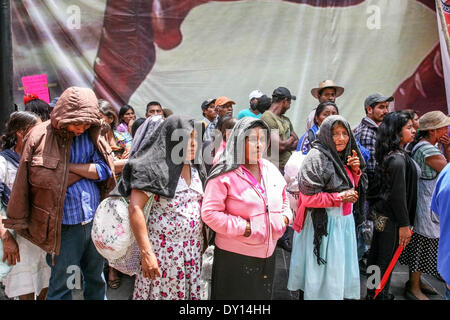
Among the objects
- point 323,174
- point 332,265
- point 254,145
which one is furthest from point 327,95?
point 254,145

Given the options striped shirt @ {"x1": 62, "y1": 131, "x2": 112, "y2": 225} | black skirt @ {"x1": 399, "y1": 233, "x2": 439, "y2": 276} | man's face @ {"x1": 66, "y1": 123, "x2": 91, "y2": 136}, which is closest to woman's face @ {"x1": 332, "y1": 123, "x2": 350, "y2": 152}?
black skirt @ {"x1": 399, "y1": 233, "x2": 439, "y2": 276}

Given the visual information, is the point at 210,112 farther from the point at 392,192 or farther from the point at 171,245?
the point at 171,245

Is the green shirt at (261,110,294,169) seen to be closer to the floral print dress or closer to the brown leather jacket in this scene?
the floral print dress

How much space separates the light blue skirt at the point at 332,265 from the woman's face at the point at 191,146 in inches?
48.7

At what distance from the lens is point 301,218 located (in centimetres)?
295

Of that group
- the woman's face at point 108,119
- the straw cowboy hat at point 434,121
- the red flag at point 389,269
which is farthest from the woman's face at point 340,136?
the woman's face at point 108,119

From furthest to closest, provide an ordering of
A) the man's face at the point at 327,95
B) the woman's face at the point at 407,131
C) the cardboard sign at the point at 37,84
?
the cardboard sign at the point at 37,84 → the man's face at the point at 327,95 → the woman's face at the point at 407,131

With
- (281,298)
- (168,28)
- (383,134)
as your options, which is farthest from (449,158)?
(168,28)

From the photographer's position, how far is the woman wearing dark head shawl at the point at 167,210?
2.12 metres

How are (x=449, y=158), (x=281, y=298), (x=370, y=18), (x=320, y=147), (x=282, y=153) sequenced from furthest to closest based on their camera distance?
(x=370, y=18) → (x=282, y=153) → (x=449, y=158) → (x=281, y=298) → (x=320, y=147)

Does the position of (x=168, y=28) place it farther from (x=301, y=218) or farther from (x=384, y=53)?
(x=301, y=218)

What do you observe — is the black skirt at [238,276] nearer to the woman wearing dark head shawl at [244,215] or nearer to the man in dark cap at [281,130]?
the woman wearing dark head shawl at [244,215]

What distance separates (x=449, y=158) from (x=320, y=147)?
6.78ft

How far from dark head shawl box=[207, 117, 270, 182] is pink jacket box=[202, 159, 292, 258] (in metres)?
0.04
